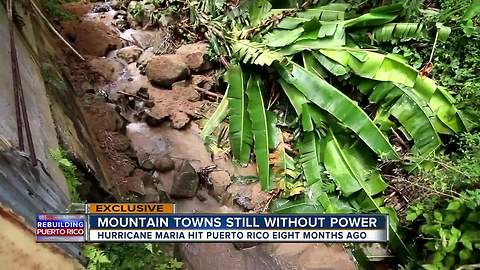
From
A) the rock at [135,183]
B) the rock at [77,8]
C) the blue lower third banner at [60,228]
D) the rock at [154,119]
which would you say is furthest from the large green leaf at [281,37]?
the rock at [77,8]

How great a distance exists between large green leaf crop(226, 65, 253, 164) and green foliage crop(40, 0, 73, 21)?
2.63m

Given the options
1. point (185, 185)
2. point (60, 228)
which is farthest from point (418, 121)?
point (60, 228)

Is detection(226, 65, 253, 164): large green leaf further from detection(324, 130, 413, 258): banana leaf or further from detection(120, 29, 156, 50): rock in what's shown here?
detection(120, 29, 156, 50): rock

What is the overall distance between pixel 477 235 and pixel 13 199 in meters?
2.64

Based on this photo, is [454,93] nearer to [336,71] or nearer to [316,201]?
[336,71]

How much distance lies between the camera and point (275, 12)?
16.1 ft

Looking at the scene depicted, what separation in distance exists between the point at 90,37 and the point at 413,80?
4.00m

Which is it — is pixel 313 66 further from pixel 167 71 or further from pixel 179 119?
pixel 167 71

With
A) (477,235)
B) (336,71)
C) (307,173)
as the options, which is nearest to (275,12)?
(336,71)

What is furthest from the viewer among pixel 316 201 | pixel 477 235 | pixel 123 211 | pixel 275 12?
pixel 275 12

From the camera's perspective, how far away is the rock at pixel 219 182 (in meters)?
4.33

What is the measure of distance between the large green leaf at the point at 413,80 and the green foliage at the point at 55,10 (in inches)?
147

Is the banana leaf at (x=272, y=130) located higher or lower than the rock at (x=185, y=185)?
higher

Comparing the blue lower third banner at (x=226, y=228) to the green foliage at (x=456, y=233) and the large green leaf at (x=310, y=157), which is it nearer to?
the green foliage at (x=456, y=233)
